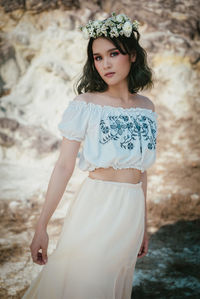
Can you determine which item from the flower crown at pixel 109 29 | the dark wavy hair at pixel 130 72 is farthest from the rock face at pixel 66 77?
the flower crown at pixel 109 29

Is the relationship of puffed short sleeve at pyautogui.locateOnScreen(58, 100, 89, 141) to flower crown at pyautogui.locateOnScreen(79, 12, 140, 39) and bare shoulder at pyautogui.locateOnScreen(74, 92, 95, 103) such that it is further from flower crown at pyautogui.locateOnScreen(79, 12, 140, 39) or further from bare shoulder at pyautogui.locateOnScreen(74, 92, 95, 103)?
flower crown at pyautogui.locateOnScreen(79, 12, 140, 39)

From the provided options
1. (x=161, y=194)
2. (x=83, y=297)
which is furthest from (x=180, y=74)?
(x=83, y=297)

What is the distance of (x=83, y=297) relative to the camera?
148 cm

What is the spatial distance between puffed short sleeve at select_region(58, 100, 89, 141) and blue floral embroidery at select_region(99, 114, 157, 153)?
10cm

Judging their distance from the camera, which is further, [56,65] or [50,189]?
[56,65]

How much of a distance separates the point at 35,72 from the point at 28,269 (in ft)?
10.2

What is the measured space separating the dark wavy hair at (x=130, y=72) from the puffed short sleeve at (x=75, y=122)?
0.25 m

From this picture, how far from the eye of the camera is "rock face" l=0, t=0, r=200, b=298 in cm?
435

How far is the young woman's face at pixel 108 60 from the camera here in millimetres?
1631

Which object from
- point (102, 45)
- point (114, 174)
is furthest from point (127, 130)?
point (102, 45)

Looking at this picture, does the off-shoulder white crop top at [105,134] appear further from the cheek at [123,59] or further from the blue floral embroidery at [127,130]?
the cheek at [123,59]

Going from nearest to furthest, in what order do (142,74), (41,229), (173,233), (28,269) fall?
(41,229), (142,74), (28,269), (173,233)

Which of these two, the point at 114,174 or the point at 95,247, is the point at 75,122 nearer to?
the point at 114,174

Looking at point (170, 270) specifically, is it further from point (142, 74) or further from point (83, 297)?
point (142, 74)
